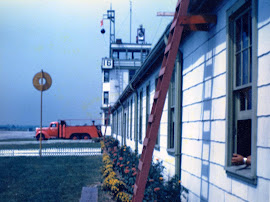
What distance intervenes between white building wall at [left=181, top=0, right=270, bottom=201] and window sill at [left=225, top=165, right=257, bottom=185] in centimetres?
6

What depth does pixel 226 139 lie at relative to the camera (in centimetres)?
415

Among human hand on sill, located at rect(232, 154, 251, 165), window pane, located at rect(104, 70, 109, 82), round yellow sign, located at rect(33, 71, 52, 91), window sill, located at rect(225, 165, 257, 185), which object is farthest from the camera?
window pane, located at rect(104, 70, 109, 82)

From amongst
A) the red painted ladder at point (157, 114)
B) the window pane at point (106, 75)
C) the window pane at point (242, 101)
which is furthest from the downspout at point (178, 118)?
the window pane at point (106, 75)

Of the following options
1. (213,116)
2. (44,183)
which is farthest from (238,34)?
(44,183)

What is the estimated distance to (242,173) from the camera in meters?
3.63

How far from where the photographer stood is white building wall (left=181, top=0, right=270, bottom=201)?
128 inches

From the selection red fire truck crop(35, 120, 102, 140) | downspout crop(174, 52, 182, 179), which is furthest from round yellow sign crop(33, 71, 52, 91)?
red fire truck crop(35, 120, 102, 140)

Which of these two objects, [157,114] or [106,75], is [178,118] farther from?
[106,75]

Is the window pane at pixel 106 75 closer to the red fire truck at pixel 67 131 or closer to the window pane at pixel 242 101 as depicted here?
the red fire truck at pixel 67 131

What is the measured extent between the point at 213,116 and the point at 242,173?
1.25 m

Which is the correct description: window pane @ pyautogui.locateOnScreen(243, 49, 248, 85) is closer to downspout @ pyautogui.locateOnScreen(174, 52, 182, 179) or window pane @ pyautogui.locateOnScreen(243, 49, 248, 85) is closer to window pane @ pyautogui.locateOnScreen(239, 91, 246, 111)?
window pane @ pyautogui.locateOnScreen(239, 91, 246, 111)

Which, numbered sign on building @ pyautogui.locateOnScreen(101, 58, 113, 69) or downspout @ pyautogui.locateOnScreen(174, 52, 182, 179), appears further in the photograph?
numbered sign on building @ pyautogui.locateOnScreen(101, 58, 113, 69)

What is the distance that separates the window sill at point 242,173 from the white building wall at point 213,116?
64 mm

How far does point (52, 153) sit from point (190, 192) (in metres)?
17.1
